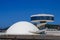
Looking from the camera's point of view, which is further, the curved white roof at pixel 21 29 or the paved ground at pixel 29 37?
the curved white roof at pixel 21 29

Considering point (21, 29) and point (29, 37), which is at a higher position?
point (21, 29)

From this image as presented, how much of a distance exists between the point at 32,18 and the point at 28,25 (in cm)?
4095

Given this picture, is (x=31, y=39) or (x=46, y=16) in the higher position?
(x=46, y=16)

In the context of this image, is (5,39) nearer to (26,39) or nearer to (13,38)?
(13,38)

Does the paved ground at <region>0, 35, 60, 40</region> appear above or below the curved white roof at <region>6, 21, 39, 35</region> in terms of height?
below

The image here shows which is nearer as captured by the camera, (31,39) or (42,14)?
(31,39)

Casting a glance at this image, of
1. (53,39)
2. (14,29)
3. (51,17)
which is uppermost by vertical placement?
(51,17)

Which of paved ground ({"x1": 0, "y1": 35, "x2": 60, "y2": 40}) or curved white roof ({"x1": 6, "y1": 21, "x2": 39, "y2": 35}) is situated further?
curved white roof ({"x1": 6, "y1": 21, "x2": 39, "y2": 35})

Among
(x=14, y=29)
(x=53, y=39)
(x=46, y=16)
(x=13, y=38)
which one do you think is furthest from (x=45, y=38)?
(x=46, y=16)

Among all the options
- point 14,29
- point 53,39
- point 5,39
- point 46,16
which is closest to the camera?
point 53,39

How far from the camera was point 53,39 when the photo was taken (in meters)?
26.5

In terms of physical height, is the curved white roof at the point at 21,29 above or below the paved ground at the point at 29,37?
above

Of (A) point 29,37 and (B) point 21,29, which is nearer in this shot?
(A) point 29,37

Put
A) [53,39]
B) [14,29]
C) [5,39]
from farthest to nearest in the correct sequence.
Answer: [14,29] < [5,39] < [53,39]
